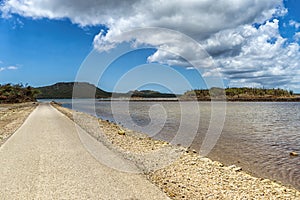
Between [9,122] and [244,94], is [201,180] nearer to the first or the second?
[9,122]

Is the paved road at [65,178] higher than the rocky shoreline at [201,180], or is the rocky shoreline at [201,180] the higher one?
the paved road at [65,178]

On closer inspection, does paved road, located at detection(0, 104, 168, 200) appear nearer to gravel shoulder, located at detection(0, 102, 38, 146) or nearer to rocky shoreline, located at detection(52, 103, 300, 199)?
rocky shoreline, located at detection(52, 103, 300, 199)

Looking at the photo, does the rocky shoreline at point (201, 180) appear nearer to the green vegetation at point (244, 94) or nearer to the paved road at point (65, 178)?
the paved road at point (65, 178)

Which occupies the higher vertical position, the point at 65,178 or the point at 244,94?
the point at 244,94

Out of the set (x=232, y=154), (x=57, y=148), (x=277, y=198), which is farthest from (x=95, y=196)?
(x=232, y=154)

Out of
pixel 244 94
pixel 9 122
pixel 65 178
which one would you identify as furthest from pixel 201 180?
pixel 244 94

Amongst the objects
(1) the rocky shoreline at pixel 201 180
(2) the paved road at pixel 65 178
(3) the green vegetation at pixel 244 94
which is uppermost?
Result: (3) the green vegetation at pixel 244 94

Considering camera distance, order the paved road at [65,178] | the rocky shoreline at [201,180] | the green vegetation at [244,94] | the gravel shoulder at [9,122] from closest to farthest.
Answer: the paved road at [65,178]
the rocky shoreline at [201,180]
the gravel shoulder at [9,122]
the green vegetation at [244,94]

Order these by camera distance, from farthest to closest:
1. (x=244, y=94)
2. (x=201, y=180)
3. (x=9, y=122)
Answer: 1. (x=244, y=94)
2. (x=9, y=122)
3. (x=201, y=180)

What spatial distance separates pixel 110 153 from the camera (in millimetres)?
9758

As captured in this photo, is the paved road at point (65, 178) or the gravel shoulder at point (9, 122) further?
the gravel shoulder at point (9, 122)

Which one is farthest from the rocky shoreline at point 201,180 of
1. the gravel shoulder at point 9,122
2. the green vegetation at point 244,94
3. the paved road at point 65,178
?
the green vegetation at point 244,94

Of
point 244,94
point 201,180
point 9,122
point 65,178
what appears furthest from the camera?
point 244,94

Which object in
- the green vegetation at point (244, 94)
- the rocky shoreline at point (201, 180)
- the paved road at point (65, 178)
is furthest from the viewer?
the green vegetation at point (244, 94)
